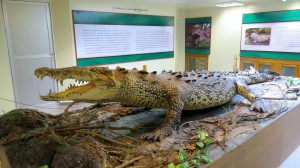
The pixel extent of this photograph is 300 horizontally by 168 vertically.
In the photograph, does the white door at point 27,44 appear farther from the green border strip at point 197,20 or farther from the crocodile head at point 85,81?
the green border strip at point 197,20

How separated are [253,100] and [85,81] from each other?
2.00 metres

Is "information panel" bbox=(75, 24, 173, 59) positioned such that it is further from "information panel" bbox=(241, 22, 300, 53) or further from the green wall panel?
"information panel" bbox=(241, 22, 300, 53)

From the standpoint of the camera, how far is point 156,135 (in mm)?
1817

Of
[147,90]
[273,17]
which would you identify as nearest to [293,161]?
[147,90]

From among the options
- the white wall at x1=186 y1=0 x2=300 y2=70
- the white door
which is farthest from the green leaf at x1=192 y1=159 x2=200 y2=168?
the white wall at x1=186 y1=0 x2=300 y2=70

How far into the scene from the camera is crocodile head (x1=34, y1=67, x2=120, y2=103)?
161 cm

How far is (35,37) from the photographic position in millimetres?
4211

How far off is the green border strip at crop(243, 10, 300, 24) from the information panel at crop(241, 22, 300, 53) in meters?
0.09

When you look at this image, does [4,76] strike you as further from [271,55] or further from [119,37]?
[271,55]

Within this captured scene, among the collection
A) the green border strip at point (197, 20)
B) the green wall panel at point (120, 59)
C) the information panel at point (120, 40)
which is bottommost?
the green wall panel at point (120, 59)

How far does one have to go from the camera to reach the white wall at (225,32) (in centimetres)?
616

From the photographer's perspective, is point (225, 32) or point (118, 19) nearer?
point (118, 19)

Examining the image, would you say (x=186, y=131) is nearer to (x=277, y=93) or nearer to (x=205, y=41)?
(x=277, y=93)

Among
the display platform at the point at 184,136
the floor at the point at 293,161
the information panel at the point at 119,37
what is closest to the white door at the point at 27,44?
the information panel at the point at 119,37
